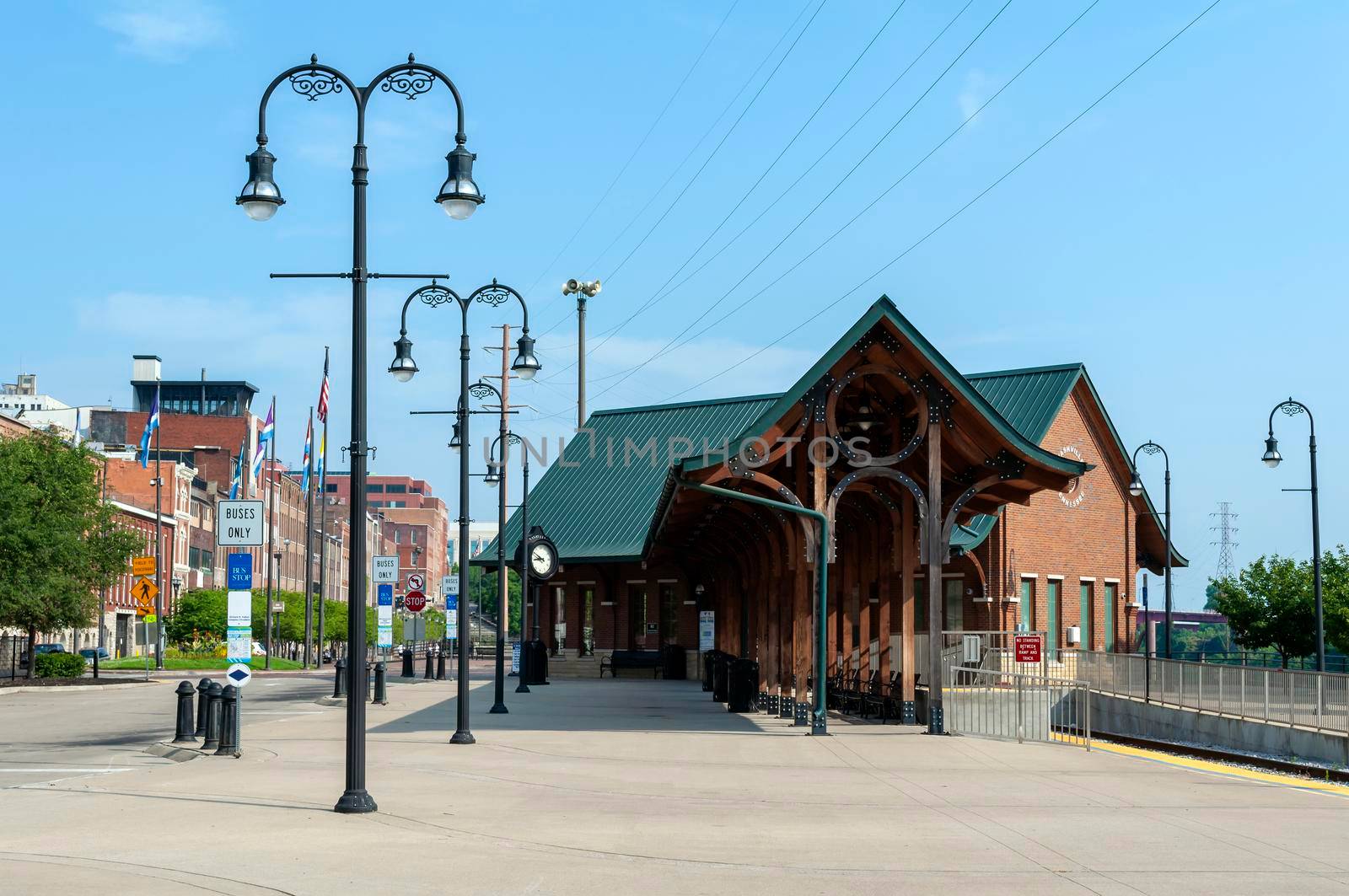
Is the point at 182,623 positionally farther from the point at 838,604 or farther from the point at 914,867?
the point at 914,867

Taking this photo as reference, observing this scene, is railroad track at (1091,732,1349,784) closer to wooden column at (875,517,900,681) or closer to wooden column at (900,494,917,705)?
wooden column at (900,494,917,705)

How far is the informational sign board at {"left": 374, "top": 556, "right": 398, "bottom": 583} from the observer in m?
43.3

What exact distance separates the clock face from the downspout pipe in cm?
2507

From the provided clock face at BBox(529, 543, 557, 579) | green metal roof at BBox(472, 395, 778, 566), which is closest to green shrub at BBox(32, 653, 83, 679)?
green metal roof at BBox(472, 395, 778, 566)

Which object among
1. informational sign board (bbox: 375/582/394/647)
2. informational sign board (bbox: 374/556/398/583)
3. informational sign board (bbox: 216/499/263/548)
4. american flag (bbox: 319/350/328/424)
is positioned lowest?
informational sign board (bbox: 375/582/394/647)

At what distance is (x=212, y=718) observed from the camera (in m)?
21.5

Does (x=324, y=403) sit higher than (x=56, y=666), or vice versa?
(x=324, y=403)

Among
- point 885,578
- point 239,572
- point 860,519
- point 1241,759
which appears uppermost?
point 860,519

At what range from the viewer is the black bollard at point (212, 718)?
21.4 m

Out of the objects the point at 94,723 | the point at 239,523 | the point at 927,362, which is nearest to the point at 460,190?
the point at 239,523

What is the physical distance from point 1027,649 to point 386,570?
75.0 feet

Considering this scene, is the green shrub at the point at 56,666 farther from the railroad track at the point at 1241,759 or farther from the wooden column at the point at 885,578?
the railroad track at the point at 1241,759

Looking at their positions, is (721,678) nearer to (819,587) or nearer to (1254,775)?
(819,587)

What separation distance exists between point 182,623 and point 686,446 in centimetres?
4049
